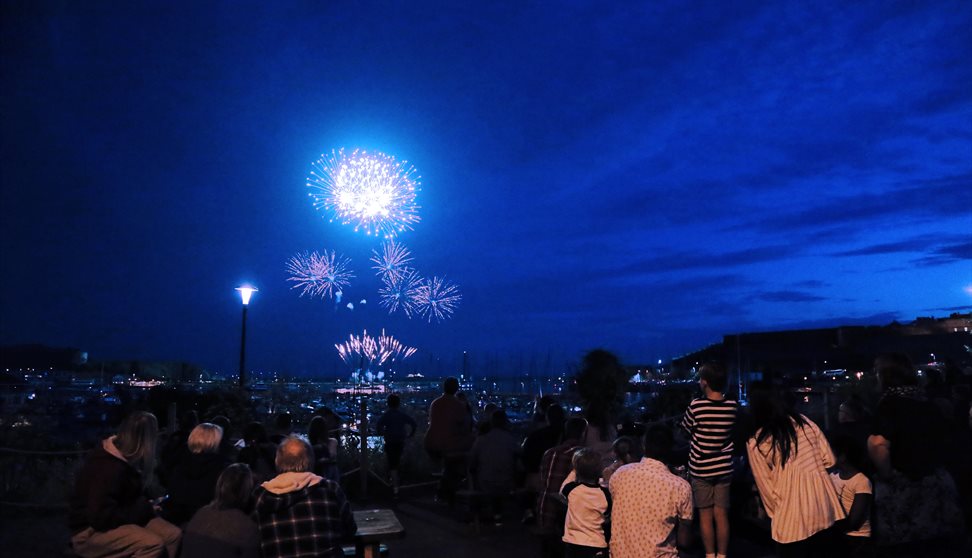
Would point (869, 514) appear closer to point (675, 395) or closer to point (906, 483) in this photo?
point (906, 483)

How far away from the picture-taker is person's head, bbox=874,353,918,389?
17.5ft

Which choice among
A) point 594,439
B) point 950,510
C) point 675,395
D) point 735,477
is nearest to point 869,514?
point 950,510

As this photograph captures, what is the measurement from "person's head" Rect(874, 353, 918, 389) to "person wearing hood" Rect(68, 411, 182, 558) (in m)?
5.59

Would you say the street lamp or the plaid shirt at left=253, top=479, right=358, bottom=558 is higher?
the street lamp

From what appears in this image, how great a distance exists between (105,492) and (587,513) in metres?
3.50

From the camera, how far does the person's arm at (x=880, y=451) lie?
17.9ft

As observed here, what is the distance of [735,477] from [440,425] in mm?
4318

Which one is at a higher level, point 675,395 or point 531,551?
point 675,395

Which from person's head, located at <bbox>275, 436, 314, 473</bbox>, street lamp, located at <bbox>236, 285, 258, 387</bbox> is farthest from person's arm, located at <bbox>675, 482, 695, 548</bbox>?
street lamp, located at <bbox>236, 285, 258, 387</bbox>

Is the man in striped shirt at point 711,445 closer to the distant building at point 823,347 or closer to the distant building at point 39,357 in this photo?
the distant building at point 823,347

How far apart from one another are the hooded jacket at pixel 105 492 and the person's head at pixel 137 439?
0.17ft

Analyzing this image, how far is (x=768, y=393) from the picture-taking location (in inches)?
202

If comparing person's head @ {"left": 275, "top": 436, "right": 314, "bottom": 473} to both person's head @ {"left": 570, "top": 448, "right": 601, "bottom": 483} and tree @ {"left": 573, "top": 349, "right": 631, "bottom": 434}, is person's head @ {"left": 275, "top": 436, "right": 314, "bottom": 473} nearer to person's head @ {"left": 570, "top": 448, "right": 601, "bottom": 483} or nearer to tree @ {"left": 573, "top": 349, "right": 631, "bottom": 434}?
person's head @ {"left": 570, "top": 448, "right": 601, "bottom": 483}

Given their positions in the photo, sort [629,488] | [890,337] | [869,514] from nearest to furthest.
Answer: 1. [629,488]
2. [869,514]
3. [890,337]
